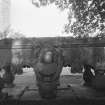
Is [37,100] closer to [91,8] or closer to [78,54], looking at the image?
[78,54]

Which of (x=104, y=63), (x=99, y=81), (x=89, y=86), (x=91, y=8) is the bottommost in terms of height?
(x=89, y=86)

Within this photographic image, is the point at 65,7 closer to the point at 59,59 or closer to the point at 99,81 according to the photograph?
the point at 59,59

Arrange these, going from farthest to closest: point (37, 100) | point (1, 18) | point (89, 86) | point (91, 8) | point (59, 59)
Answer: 1. point (1, 18)
2. point (89, 86)
3. point (59, 59)
4. point (37, 100)
5. point (91, 8)

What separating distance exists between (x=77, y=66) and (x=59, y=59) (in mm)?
825

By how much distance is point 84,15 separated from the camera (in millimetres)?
7551

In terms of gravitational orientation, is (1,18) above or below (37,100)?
above

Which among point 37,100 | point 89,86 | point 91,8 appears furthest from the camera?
point 89,86

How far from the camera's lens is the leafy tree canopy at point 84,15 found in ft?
24.4

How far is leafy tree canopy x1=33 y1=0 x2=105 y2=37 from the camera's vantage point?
24.4ft

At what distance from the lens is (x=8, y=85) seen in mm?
11797

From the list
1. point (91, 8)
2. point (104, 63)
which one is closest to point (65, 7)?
point (91, 8)

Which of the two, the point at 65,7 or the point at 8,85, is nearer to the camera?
the point at 65,7

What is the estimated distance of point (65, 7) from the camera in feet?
25.8

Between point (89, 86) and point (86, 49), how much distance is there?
9.36 ft
